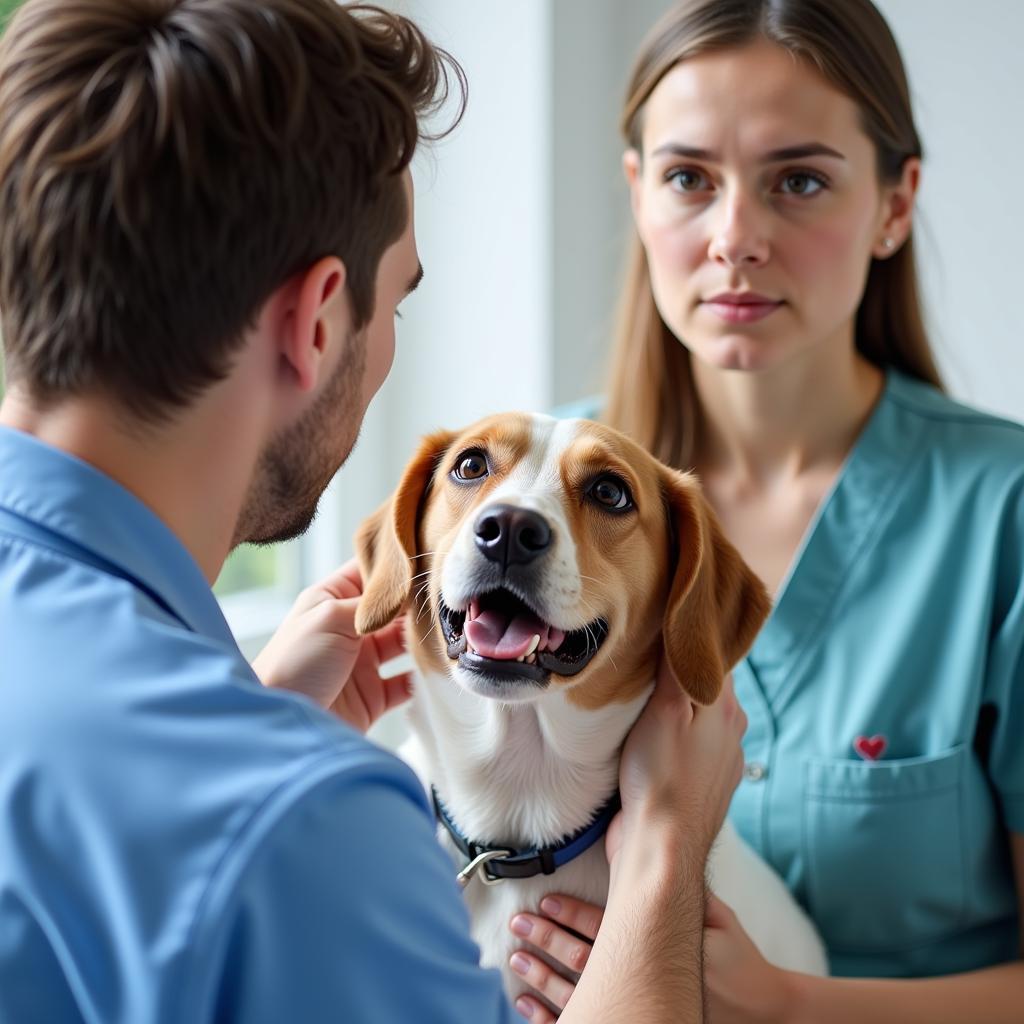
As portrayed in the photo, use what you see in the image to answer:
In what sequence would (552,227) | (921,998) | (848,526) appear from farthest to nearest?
(552,227) < (848,526) < (921,998)

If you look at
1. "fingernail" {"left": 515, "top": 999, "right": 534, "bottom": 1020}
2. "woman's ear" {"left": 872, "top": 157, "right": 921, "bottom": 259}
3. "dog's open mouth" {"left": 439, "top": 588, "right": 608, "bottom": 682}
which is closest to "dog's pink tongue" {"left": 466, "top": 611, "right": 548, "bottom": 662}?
"dog's open mouth" {"left": 439, "top": 588, "right": 608, "bottom": 682}

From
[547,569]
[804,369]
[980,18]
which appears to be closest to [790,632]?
[804,369]

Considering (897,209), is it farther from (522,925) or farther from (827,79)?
(522,925)

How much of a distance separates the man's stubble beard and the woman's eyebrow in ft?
2.66

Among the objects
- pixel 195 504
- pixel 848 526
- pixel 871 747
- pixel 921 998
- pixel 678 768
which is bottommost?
pixel 921 998

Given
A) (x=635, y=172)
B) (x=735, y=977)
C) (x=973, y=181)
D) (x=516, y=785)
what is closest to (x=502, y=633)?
(x=516, y=785)

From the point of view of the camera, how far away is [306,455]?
918 millimetres

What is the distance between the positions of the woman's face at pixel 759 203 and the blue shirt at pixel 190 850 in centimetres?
106

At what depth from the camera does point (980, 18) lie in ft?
7.14

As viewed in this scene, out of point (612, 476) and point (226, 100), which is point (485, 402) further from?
point (226, 100)

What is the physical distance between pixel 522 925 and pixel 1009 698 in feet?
2.27

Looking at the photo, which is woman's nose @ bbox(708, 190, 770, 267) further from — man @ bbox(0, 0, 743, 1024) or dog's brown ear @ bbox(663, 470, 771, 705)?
man @ bbox(0, 0, 743, 1024)

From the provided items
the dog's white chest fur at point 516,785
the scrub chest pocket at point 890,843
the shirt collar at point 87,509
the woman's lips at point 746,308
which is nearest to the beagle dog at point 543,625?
the dog's white chest fur at point 516,785

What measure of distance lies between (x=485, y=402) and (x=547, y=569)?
1340 mm
